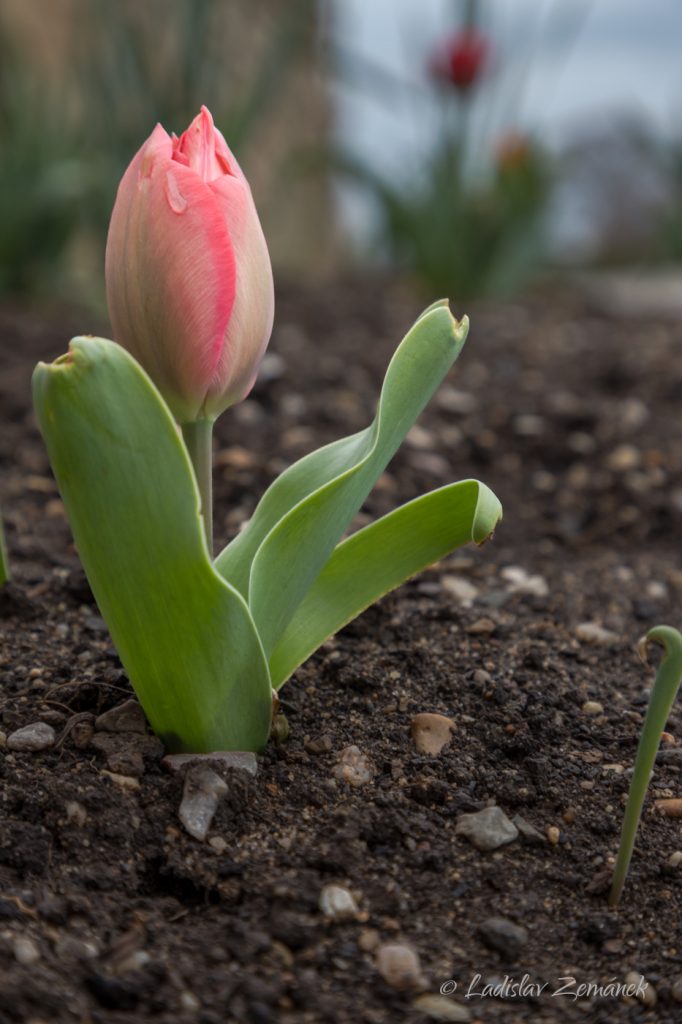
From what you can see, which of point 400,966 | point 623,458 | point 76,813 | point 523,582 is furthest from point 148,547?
point 623,458

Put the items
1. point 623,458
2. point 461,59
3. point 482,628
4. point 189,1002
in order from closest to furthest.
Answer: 1. point 189,1002
2. point 482,628
3. point 623,458
4. point 461,59

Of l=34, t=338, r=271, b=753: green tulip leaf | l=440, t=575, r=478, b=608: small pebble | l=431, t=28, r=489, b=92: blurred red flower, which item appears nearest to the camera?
l=34, t=338, r=271, b=753: green tulip leaf

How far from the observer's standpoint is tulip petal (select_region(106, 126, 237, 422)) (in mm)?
771

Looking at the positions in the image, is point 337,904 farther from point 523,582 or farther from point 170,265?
point 523,582

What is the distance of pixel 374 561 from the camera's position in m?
0.95

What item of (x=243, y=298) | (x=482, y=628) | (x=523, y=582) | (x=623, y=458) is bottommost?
(x=623, y=458)

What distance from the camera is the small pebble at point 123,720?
964mm

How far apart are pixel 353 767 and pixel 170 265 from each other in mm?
446

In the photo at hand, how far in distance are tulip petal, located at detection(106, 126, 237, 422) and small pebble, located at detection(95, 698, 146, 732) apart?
318mm

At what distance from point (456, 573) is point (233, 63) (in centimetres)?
581

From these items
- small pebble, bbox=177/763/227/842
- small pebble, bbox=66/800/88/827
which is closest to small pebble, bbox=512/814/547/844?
small pebble, bbox=177/763/227/842

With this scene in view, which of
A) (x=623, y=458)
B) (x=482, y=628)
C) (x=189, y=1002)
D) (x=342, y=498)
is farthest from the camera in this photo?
(x=623, y=458)

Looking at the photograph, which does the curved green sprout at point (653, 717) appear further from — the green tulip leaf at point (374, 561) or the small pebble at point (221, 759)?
the small pebble at point (221, 759)

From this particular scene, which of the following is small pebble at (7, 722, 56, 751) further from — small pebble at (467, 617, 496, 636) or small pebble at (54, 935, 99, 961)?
small pebble at (467, 617, 496, 636)
